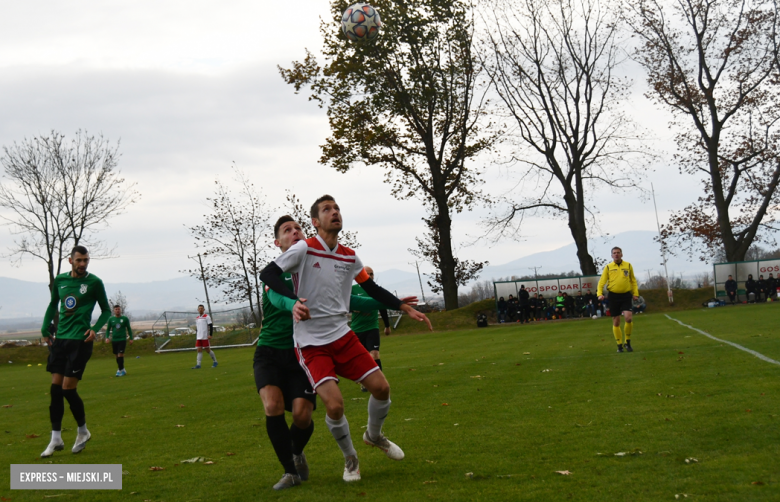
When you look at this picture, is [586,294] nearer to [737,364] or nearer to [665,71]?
[665,71]

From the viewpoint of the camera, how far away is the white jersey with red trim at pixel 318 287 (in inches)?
206

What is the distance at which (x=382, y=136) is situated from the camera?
127 ft

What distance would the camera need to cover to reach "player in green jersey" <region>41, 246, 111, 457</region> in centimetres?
778

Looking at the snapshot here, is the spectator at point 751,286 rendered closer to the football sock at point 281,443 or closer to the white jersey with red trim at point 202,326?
the white jersey with red trim at point 202,326

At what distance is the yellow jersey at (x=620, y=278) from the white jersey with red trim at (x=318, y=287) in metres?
10.2

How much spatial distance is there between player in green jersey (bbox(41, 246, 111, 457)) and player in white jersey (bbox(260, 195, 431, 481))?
12.8ft

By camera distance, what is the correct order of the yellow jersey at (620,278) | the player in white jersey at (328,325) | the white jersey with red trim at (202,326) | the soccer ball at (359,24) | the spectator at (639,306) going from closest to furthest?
1. the player in white jersey at (328,325)
2. the yellow jersey at (620,278)
3. the soccer ball at (359,24)
4. the white jersey with red trim at (202,326)
5. the spectator at (639,306)

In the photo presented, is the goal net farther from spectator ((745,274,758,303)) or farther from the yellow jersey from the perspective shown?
spectator ((745,274,758,303))

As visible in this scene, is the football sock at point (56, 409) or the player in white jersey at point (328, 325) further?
the football sock at point (56, 409)

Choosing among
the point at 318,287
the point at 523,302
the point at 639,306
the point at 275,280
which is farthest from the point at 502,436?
the point at 639,306

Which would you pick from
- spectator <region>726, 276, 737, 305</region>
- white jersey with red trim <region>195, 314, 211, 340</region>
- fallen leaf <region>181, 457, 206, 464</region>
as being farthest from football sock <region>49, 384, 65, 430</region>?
spectator <region>726, 276, 737, 305</region>

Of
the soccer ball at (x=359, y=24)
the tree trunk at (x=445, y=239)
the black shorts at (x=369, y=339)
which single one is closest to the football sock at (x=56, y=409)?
the black shorts at (x=369, y=339)

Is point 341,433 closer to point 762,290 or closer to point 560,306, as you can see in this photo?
point 560,306

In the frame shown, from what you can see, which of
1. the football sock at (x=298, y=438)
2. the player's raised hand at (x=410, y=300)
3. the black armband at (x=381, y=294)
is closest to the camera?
the football sock at (x=298, y=438)
